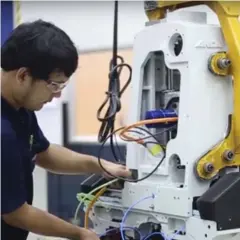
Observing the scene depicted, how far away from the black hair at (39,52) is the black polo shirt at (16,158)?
179mm

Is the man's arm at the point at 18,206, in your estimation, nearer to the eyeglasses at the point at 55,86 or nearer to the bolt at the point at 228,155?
the eyeglasses at the point at 55,86

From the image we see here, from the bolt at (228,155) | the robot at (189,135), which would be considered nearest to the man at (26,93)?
the robot at (189,135)

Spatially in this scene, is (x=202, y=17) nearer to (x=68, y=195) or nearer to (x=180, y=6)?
(x=180, y=6)

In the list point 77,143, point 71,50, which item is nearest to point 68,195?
point 77,143

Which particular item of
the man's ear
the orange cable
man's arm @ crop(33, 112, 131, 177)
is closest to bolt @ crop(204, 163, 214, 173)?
the orange cable

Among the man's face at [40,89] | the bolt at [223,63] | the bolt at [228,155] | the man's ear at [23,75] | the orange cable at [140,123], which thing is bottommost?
the bolt at [228,155]

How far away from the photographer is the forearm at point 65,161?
2840 millimetres

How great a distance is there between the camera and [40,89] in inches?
88.5

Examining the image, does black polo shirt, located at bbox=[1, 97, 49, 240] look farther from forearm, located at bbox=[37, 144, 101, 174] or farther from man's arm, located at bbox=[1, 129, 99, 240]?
forearm, located at bbox=[37, 144, 101, 174]

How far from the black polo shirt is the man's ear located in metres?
0.13

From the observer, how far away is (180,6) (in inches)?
107

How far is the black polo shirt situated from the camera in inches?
85.7

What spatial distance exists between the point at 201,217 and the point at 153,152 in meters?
0.41

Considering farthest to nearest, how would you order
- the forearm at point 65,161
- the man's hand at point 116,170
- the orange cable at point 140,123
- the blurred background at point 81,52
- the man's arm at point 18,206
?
the blurred background at point 81,52 → the forearm at point 65,161 → the man's hand at point 116,170 → the orange cable at point 140,123 → the man's arm at point 18,206
